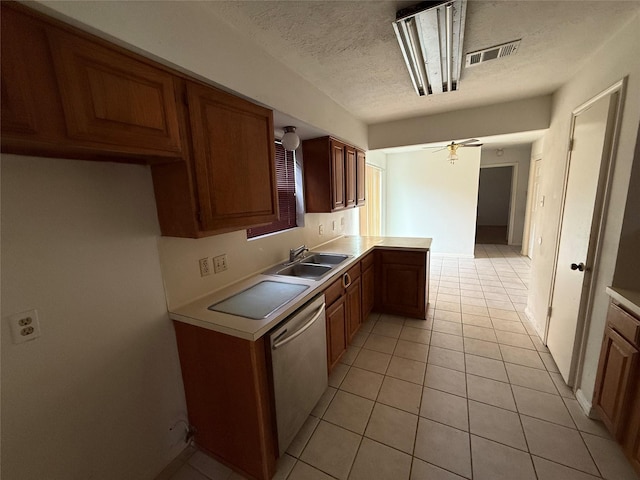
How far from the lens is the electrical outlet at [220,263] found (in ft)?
5.69

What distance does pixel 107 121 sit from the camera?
0.94 metres

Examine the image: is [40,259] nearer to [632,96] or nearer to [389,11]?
[389,11]

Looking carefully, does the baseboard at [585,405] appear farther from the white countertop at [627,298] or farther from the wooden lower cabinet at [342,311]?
the wooden lower cabinet at [342,311]

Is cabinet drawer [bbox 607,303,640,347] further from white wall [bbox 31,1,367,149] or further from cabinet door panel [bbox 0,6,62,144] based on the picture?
cabinet door panel [bbox 0,6,62,144]

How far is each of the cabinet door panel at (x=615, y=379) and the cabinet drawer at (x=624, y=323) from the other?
3 centimetres

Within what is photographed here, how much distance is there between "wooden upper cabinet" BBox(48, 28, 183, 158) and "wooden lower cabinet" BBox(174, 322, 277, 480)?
943 millimetres

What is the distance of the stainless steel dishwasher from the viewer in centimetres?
137

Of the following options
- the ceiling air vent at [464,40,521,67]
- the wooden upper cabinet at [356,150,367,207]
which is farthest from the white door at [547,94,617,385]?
the wooden upper cabinet at [356,150,367,207]

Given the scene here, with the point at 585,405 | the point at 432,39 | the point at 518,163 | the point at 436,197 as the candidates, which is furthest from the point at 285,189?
the point at 518,163

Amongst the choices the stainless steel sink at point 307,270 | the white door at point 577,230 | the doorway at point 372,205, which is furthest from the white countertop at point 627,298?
the doorway at point 372,205

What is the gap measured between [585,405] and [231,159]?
2.75 m

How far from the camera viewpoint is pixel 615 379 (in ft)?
4.66

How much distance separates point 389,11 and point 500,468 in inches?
99.6

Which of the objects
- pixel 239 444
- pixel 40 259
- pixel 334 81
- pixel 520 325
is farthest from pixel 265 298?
pixel 520 325
